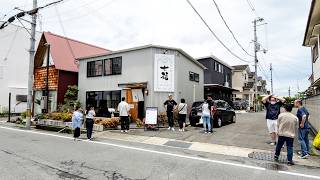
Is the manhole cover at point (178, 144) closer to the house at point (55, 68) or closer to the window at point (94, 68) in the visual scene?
the window at point (94, 68)

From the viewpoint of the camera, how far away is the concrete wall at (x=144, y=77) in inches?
738

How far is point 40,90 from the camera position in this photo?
85.9 ft

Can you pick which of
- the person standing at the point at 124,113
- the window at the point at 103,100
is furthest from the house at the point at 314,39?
the window at the point at 103,100

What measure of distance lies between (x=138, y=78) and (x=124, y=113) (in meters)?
5.05

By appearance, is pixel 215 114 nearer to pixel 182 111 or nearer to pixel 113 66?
pixel 182 111

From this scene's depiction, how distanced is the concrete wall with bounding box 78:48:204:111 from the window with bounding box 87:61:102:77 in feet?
1.01

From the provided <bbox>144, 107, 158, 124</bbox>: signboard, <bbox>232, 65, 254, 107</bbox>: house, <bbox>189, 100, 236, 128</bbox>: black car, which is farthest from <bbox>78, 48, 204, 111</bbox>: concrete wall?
<bbox>232, 65, 254, 107</bbox>: house

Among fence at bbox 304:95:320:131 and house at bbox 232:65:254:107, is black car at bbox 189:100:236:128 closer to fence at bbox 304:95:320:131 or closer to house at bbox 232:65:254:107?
fence at bbox 304:95:320:131

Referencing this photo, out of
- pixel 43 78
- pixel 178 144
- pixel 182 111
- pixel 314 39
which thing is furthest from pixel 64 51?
pixel 314 39

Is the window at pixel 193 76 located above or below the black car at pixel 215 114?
above

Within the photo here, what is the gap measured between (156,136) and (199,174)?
6679mm

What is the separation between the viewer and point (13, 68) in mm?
32094

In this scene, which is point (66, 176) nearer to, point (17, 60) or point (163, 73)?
point (163, 73)

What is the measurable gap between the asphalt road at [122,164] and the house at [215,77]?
2280cm
